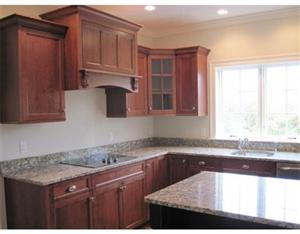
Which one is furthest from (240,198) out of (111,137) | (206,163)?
(111,137)

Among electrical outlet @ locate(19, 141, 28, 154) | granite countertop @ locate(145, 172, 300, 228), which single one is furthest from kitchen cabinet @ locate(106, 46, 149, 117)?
granite countertop @ locate(145, 172, 300, 228)

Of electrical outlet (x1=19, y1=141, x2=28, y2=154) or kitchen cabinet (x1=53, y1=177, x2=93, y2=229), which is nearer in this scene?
kitchen cabinet (x1=53, y1=177, x2=93, y2=229)

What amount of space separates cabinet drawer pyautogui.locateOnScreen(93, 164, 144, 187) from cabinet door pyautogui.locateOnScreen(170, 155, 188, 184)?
616mm

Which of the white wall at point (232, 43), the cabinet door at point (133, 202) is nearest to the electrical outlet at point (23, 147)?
the cabinet door at point (133, 202)

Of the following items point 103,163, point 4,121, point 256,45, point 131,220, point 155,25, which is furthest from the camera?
point 155,25

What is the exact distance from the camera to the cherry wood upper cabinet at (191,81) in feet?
14.8

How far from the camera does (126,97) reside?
419cm

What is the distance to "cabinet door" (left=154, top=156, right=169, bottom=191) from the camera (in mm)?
4172

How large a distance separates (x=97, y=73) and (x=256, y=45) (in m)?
2.33

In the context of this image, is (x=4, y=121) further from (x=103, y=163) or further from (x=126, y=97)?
(x=126, y=97)

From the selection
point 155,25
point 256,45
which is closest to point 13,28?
point 155,25

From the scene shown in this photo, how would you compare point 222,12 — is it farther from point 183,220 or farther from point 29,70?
point 183,220

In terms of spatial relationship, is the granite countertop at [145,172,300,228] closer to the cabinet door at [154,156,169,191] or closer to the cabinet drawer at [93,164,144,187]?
the cabinet drawer at [93,164,144,187]

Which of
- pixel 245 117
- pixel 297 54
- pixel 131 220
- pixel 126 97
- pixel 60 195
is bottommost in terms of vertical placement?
pixel 131 220
